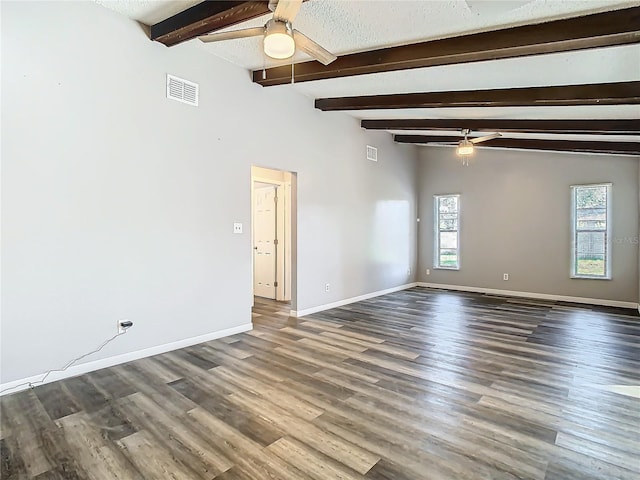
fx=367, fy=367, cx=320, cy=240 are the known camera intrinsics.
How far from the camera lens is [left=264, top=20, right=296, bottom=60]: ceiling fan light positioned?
2.36 meters

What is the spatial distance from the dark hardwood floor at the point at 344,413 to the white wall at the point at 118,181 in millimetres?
490

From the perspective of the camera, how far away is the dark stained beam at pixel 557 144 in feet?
18.9

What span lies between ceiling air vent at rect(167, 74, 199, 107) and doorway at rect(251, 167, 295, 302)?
2244 millimetres

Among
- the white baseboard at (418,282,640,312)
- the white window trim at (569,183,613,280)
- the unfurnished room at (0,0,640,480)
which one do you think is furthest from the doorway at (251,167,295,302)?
the white window trim at (569,183,613,280)

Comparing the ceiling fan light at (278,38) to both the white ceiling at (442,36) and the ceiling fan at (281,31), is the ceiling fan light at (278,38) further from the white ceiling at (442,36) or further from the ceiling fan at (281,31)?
the white ceiling at (442,36)

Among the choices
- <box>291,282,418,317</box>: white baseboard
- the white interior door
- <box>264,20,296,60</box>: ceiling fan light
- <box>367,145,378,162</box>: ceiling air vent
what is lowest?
<box>291,282,418,317</box>: white baseboard

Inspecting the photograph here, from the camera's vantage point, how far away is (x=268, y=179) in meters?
6.44

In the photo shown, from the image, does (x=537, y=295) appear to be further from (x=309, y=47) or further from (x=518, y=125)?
(x=309, y=47)

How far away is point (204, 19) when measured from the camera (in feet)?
10.5

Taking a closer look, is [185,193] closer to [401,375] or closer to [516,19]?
[401,375]

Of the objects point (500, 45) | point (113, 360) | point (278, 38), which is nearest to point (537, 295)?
point (500, 45)

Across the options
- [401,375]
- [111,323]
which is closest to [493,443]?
[401,375]

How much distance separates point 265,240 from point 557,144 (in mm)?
5454

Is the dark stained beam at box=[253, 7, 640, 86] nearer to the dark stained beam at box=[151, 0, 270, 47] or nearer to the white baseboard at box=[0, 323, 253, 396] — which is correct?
the dark stained beam at box=[151, 0, 270, 47]
